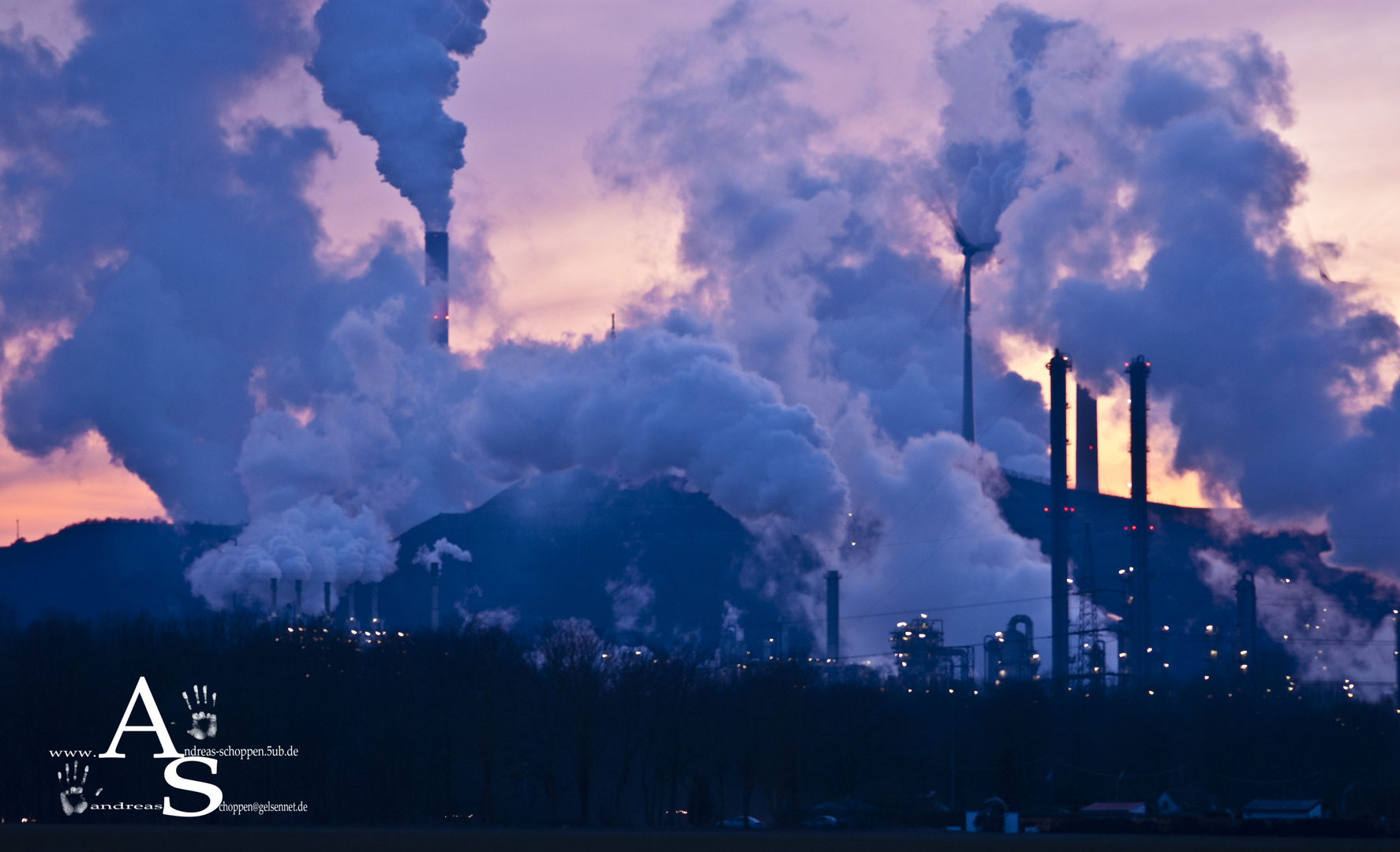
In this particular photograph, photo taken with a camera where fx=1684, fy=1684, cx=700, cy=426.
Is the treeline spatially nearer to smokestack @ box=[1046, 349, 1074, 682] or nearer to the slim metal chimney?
smokestack @ box=[1046, 349, 1074, 682]

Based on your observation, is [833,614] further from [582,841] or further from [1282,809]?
[582,841]

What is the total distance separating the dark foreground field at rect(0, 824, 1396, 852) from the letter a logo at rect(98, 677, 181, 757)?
31.4 ft

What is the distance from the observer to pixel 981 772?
87.0 metres

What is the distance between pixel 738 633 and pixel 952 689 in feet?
187

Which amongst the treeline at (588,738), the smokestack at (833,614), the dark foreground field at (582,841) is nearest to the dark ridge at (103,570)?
the smokestack at (833,614)

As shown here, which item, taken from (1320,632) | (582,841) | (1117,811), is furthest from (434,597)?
(582,841)

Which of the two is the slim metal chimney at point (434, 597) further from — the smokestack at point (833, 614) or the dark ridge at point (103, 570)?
the smokestack at point (833, 614)

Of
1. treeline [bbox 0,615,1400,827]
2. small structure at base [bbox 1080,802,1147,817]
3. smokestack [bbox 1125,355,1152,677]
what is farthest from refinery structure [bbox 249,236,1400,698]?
small structure at base [bbox 1080,802,1147,817]

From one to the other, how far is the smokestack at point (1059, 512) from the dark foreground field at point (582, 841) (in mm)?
57855

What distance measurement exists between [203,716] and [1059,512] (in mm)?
62802

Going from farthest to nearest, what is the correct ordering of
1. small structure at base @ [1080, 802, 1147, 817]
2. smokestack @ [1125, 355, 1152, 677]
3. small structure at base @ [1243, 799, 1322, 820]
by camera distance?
1. smokestack @ [1125, 355, 1152, 677]
2. small structure at base @ [1243, 799, 1322, 820]
3. small structure at base @ [1080, 802, 1147, 817]

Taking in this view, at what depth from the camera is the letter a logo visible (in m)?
64.5

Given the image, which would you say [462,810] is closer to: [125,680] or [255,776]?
[255,776]

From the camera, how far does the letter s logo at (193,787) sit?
59.6 meters
